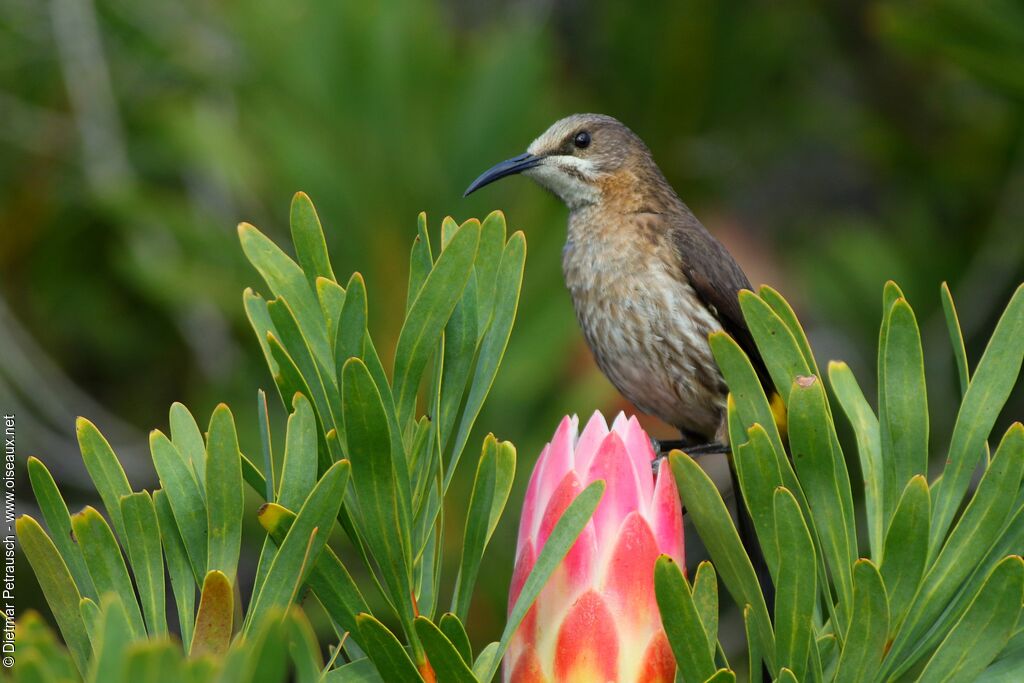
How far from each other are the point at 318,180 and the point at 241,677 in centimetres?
222

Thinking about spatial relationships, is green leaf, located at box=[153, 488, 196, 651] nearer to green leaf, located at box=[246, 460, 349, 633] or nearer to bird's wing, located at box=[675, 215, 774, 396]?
green leaf, located at box=[246, 460, 349, 633]

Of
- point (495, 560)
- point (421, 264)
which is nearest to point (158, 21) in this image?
point (495, 560)

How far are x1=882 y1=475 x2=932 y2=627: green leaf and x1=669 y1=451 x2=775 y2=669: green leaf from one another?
4.8 inches

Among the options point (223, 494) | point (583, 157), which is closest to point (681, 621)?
point (223, 494)

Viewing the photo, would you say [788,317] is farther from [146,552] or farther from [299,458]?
[146,552]

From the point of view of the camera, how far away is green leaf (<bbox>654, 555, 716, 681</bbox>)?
0.96 m

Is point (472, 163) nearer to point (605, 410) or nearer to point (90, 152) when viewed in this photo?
point (605, 410)

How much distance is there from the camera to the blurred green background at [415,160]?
9.45 ft

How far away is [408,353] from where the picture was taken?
1.12 metres

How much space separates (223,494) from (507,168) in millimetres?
1642

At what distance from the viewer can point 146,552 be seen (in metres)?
1.06

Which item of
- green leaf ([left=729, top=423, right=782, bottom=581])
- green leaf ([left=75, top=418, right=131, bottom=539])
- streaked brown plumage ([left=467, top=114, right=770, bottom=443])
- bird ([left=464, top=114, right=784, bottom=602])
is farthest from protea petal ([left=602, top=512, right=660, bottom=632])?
streaked brown plumage ([left=467, top=114, right=770, bottom=443])

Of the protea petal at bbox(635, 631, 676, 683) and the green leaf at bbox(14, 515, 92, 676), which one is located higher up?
the green leaf at bbox(14, 515, 92, 676)

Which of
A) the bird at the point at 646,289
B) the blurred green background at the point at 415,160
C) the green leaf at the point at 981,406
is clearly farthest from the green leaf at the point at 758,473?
the blurred green background at the point at 415,160
